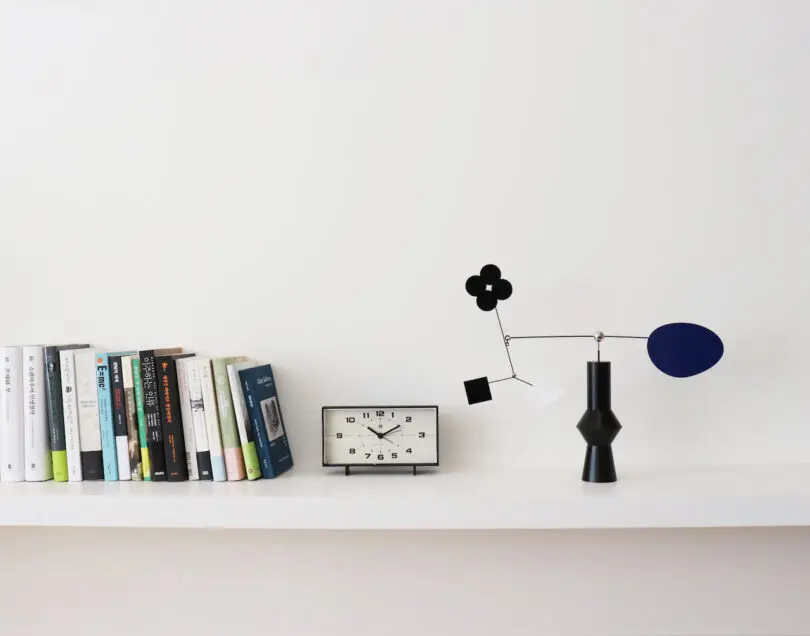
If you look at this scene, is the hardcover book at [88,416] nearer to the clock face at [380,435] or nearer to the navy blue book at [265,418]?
the navy blue book at [265,418]

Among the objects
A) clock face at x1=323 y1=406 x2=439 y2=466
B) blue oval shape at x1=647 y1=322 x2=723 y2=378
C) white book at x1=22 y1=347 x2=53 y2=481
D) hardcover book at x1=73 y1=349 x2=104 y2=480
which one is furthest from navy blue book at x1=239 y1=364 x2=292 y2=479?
blue oval shape at x1=647 y1=322 x2=723 y2=378

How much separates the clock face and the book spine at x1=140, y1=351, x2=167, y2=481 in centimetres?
34

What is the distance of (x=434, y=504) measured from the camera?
1380 millimetres

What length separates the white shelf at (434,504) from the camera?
1.35 metres

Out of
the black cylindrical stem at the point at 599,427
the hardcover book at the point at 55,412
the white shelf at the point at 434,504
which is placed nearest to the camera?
the white shelf at the point at 434,504

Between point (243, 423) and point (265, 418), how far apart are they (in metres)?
0.05

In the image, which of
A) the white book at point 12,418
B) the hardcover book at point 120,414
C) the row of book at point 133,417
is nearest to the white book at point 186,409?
the row of book at point 133,417

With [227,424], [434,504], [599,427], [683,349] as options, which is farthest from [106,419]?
[683,349]

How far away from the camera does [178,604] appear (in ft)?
5.65

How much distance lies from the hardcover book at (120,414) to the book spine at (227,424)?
0.62 ft

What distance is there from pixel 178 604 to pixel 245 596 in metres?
0.16

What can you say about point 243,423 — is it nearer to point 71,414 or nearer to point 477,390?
point 71,414

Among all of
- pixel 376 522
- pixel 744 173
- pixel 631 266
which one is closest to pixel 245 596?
pixel 376 522

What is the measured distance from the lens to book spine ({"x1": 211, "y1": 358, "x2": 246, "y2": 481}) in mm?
1533
